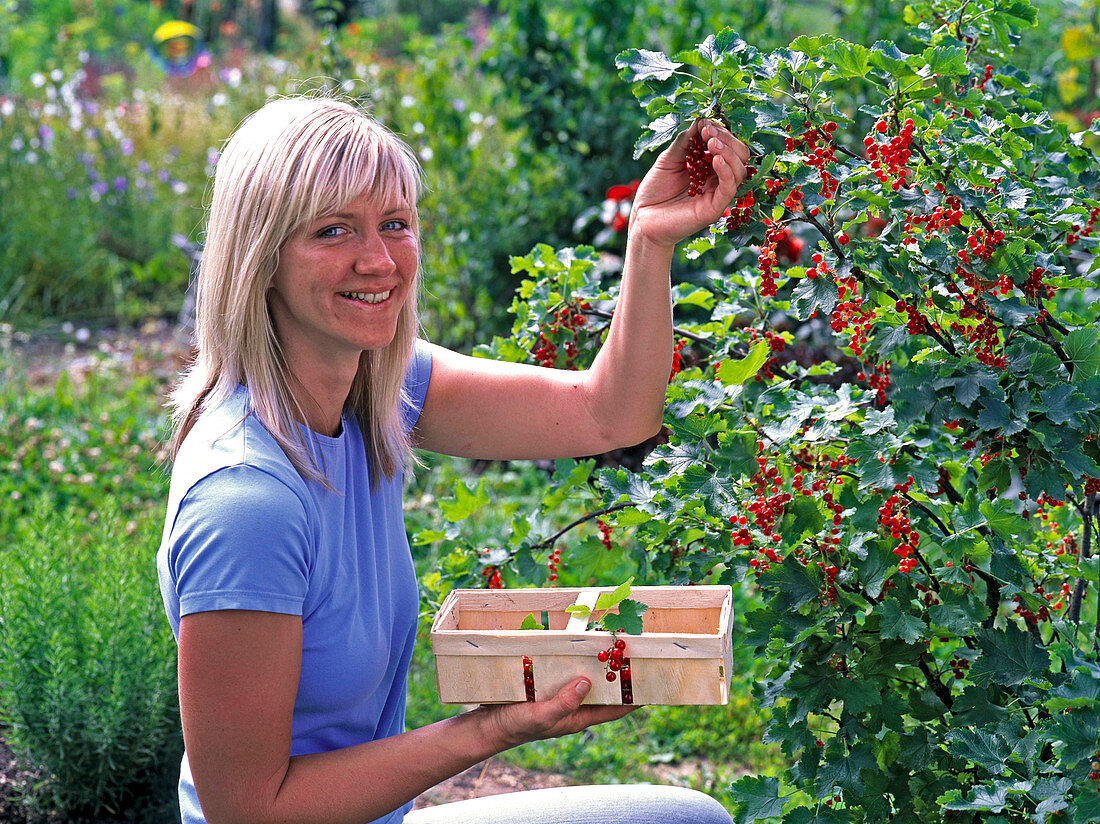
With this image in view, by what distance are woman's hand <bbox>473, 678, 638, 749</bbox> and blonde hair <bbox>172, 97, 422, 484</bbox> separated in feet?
1.32

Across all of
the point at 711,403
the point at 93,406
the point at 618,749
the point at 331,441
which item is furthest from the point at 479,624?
the point at 93,406

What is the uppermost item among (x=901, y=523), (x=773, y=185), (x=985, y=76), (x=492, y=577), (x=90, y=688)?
(x=985, y=76)

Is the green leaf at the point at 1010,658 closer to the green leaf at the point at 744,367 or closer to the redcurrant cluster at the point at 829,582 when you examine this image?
the redcurrant cluster at the point at 829,582

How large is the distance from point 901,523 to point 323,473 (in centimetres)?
78

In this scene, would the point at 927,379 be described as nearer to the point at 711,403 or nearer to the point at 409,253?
the point at 711,403

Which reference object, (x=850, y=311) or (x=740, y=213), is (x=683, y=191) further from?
(x=850, y=311)

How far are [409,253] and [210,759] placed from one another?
74 centimetres

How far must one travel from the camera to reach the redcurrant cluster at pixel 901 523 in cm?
142

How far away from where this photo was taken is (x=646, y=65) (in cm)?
134

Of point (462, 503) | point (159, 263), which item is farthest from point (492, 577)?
point (159, 263)

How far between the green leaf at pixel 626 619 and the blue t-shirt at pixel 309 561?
0.38m

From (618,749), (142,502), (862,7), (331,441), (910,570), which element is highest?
(862,7)

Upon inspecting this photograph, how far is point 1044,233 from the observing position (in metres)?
1.46

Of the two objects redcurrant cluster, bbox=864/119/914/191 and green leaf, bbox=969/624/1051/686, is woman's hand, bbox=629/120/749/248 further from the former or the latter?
green leaf, bbox=969/624/1051/686
